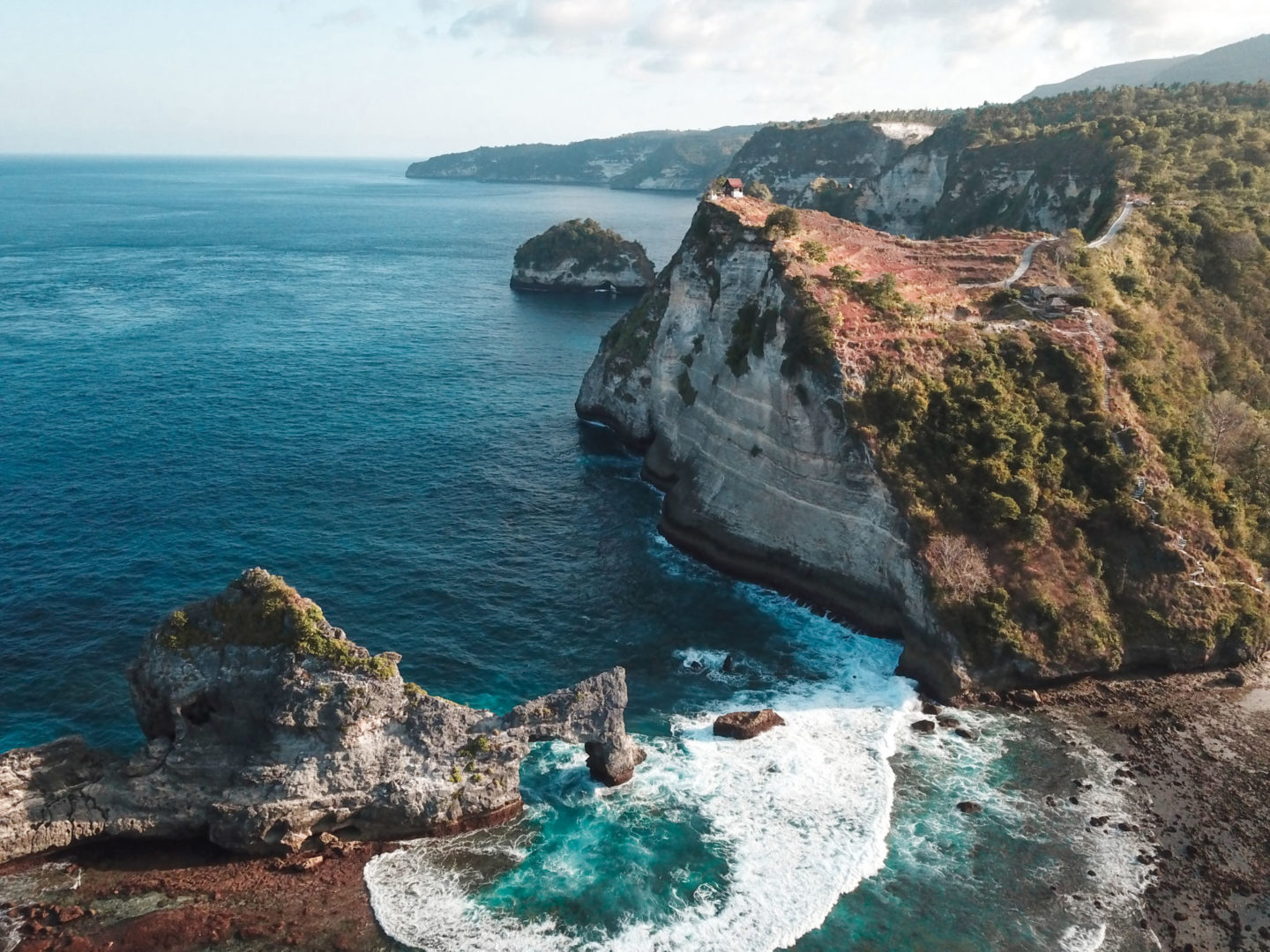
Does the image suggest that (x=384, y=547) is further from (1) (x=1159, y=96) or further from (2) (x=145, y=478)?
(1) (x=1159, y=96)

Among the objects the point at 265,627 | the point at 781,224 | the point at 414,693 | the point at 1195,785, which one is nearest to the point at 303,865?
the point at 414,693

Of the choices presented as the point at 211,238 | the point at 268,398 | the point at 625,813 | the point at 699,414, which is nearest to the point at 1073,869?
the point at 625,813

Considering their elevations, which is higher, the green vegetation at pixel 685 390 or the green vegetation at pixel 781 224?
the green vegetation at pixel 781 224

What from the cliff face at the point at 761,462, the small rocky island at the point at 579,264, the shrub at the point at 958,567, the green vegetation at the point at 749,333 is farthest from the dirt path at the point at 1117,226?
the small rocky island at the point at 579,264

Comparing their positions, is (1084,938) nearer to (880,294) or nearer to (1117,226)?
(880,294)

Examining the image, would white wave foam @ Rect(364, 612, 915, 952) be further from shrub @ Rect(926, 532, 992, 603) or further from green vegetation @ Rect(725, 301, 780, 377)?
green vegetation @ Rect(725, 301, 780, 377)

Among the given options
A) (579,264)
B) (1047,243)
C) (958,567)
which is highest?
(1047,243)

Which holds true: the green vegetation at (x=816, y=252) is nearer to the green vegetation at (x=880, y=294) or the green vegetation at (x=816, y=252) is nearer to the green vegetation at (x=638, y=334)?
the green vegetation at (x=880, y=294)
